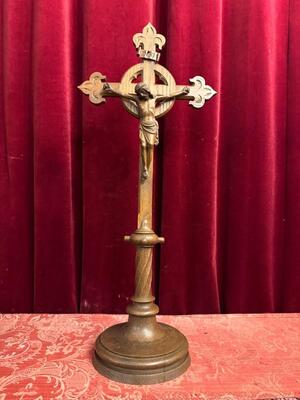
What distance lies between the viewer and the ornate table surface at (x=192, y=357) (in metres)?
0.76

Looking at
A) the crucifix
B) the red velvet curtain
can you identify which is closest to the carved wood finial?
the crucifix

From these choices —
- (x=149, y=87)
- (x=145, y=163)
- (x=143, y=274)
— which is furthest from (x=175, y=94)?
(x=143, y=274)

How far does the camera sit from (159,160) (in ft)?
3.89

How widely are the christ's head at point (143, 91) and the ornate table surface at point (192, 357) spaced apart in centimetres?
64

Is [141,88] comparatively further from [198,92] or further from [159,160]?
[159,160]

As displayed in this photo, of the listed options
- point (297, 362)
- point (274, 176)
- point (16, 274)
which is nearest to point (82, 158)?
point (16, 274)

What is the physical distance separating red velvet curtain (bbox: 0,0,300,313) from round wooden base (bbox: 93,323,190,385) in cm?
31

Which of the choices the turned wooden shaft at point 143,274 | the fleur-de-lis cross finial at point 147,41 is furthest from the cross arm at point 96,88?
Answer: the turned wooden shaft at point 143,274

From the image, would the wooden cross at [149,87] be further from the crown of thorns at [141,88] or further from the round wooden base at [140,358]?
the round wooden base at [140,358]

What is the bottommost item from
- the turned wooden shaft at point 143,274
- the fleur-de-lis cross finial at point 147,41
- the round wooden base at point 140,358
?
the round wooden base at point 140,358

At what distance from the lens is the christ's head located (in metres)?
0.83

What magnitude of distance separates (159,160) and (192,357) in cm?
59

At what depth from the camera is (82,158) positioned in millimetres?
1156

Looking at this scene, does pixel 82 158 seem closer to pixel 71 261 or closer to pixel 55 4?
pixel 71 261
